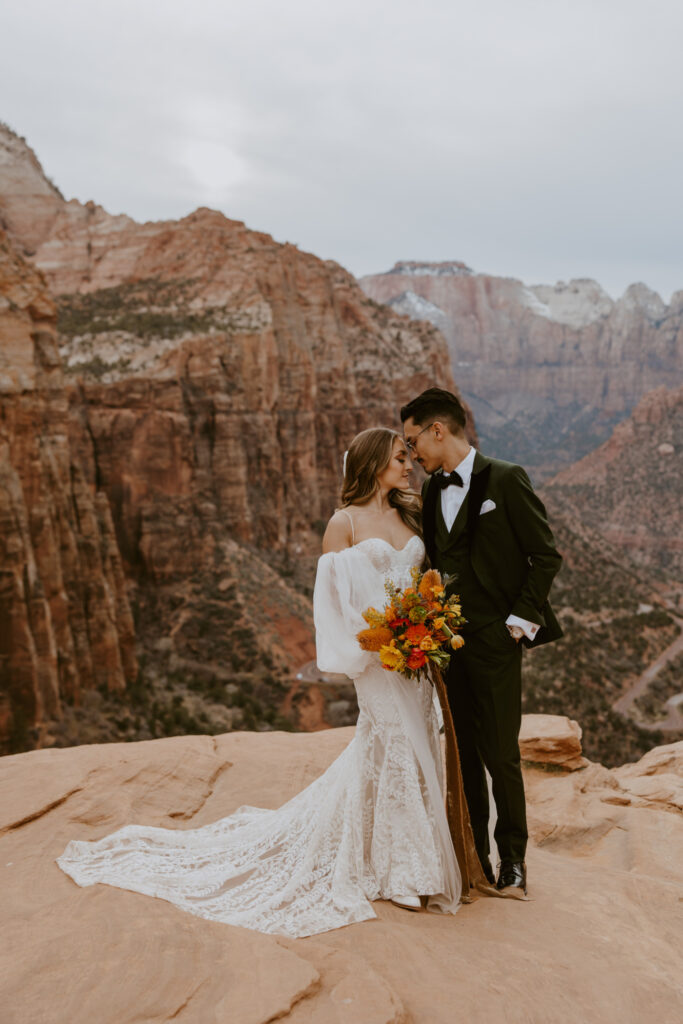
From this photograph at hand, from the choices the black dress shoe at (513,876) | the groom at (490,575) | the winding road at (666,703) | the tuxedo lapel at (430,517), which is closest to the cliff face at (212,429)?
the winding road at (666,703)

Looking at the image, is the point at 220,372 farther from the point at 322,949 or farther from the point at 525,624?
the point at 322,949

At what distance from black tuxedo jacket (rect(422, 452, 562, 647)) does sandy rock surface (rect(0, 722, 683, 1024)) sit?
6.07ft

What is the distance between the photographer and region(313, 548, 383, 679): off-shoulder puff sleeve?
514cm

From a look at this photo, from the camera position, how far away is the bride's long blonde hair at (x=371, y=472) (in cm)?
523

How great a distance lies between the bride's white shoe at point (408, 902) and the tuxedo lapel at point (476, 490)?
2.41 meters

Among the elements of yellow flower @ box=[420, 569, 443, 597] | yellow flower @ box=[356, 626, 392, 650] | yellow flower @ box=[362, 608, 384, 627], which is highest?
yellow flower @ box=[420, 569, 443, 597]

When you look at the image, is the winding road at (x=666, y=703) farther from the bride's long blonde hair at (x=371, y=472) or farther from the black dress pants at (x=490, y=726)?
the bride's long blonde hair at (x=371, y=472)

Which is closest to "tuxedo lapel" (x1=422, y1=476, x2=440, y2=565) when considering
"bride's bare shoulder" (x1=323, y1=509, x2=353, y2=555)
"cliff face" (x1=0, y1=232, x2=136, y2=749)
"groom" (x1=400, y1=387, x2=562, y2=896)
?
"groom" (x1=400, y1=387, x2=562, y2=896)

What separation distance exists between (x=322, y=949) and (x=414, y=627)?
73.7 inches

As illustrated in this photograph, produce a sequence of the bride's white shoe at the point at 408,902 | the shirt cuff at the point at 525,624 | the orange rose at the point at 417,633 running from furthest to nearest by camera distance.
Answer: the shirt cuff at the point at 525,624, the bride's white shoe at the point at 408,902, the orange rose at the point at 417,633

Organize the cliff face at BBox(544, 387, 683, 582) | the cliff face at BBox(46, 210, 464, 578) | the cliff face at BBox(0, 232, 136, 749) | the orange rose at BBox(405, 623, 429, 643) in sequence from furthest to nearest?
the cliff face at BBox(544, 387, 683, 582), the cliff face at BBox(46, 210, 464, 578), the cliff face at BBox(0, 232, 136, 749), the orange rose at BBox(405, 623, 429, 643)

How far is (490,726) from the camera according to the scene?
5258mm

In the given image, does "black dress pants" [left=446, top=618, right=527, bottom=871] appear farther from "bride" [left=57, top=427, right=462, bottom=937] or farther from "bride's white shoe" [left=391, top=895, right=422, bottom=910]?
"bride's white shoe" [left=391, top=895, right=422, bottom=910]

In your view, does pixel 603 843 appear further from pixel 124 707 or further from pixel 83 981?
pixel 124 707
